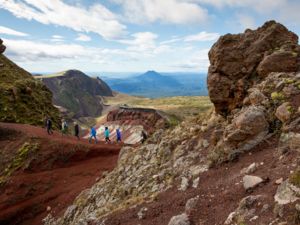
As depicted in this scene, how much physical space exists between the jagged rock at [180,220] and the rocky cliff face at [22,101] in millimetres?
46583

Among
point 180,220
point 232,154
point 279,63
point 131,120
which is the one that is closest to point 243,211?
point 180,220

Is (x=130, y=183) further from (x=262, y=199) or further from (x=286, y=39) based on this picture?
(x=286, y=39)

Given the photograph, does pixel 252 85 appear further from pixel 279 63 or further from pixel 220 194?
pixel 220 194

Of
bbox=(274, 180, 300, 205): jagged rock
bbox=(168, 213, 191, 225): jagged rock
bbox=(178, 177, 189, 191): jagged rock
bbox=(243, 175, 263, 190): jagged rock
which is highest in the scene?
bbox=(274, 180, 300, 205): jagged rock

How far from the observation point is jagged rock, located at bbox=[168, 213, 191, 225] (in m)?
13.9

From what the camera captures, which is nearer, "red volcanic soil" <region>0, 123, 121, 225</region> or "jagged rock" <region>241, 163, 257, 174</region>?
"jagged rock" <region>241, 163, 257, 174</region>

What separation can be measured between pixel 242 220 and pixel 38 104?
59.9 m

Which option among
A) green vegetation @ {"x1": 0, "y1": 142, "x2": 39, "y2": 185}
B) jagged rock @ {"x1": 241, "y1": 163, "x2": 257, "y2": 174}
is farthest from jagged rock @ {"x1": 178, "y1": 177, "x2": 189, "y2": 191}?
green vegetation @ {"x1": 0, "y1": 142, "x2": 39, "y2": 185}

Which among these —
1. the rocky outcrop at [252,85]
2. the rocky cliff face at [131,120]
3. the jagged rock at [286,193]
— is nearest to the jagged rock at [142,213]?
the rocky outcrop at [252,85]

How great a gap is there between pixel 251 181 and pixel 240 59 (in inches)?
443

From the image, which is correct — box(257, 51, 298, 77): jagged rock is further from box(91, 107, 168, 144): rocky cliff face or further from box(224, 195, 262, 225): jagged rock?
box(91, 107, 168, 144): rocky cliff face

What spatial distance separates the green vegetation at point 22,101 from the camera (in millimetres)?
56688

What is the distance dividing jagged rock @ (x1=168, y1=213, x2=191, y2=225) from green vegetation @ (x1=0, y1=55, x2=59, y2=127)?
4653cm

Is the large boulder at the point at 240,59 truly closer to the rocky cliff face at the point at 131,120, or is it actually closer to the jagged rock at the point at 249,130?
the jagged rock at the point at 249,130
